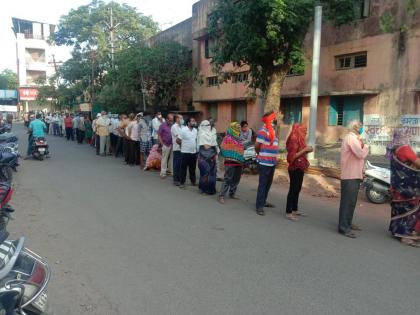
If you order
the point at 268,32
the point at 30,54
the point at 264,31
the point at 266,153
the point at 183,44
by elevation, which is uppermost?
the point at 30,54

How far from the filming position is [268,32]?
12.0 meters

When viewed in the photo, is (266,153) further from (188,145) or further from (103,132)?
(103,132)

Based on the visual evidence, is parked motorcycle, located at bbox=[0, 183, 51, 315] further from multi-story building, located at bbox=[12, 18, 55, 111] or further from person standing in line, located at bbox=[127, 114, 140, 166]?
multi-story building, located at bbox=[12, 18, 55, 111]

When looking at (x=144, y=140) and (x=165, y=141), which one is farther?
(x=144, y=140)

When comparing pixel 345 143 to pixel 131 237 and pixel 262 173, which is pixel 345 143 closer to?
pixel 262 173

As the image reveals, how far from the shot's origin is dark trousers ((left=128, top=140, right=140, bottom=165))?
14.1 metres

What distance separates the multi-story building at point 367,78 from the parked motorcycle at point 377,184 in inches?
84.9

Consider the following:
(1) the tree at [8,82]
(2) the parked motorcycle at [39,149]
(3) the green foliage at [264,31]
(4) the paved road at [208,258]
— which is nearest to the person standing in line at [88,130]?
(2) the parked motorcycle at [39,149]

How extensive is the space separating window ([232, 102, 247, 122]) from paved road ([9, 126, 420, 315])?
14565 millimetres

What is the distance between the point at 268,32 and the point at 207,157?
16.0 feet

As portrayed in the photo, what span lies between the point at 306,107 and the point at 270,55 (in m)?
5.59

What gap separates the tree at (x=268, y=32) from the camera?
469 inches

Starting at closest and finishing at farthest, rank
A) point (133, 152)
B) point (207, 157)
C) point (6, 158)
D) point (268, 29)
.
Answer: point (6, 158)
point (207, 157)
point (268, 29)
point (133, 152)

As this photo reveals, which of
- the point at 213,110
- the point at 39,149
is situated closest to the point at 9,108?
the point at 213,110
